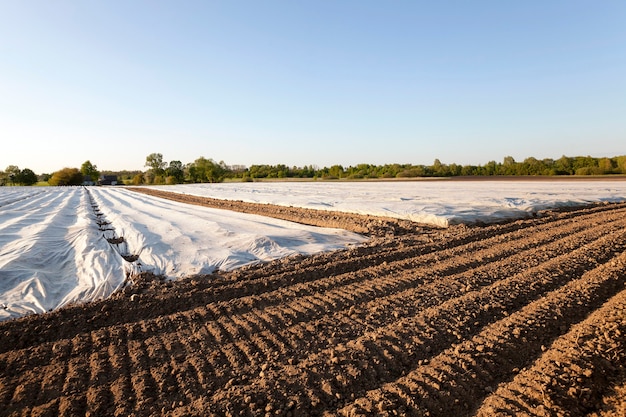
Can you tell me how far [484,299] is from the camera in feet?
12.2

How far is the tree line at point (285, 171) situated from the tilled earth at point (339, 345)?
54015 mm

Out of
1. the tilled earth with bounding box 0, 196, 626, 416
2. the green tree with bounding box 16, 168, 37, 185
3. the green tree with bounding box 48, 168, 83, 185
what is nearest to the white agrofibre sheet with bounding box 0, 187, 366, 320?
the tilled earth with bounding box 0, 196, 626, 416

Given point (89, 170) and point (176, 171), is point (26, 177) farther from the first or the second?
point (176, 171)

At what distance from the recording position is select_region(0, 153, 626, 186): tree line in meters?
50.3

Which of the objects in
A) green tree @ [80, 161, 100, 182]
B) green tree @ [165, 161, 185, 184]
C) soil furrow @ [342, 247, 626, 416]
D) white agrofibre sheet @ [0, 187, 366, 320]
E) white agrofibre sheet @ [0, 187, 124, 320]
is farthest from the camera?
green tree @ [80, 161, 100, 182]

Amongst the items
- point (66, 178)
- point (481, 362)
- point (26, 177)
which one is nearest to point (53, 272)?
point (481, 362)

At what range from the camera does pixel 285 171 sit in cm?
7600

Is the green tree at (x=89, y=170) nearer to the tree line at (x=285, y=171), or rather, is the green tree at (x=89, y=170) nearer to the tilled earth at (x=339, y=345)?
the tree line at (x=285, y=171)

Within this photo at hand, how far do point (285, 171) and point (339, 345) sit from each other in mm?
74093

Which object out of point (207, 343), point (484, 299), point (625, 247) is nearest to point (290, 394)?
point (207, 343)

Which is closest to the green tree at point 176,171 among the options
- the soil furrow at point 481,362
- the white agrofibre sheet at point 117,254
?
the white agrofibre sheet at point 117,254

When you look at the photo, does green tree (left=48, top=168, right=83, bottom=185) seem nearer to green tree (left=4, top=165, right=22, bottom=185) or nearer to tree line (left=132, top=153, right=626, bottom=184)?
green tree (left=4, top=165, right=22, bottom=185)

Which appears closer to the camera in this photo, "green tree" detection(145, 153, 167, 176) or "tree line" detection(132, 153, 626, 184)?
"tree line" detection(132, 153, 626, 184)

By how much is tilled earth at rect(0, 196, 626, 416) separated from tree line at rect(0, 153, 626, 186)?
177 ft
